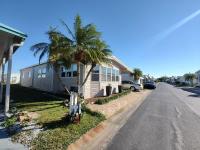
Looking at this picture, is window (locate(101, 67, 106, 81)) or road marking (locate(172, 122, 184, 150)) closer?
road marking (locate(172, 122, 184, 150))

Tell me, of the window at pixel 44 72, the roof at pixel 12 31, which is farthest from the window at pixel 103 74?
the roof at pixel 12 31

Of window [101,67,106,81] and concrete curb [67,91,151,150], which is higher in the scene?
window [101,67,106,81]

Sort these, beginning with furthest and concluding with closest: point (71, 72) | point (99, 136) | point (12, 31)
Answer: point (71, 72) → point (12, 31) → point (99, 136)

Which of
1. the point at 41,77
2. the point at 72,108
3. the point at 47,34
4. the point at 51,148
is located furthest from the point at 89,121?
the point at 41,77

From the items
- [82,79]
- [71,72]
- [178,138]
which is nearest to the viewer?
[178,138]

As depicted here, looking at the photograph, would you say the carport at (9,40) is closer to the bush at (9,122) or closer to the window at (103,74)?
the bush at (9,122)

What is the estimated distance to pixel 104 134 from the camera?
8.09m

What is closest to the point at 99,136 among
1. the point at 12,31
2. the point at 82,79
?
the point at 12,31

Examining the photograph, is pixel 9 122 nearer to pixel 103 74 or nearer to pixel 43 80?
pixel 103 74

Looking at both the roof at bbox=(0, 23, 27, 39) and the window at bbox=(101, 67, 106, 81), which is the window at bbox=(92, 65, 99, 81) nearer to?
the window at bbox=(101, 67, 106, 81)

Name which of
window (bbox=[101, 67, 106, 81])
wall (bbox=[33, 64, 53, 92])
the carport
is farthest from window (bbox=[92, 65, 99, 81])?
the carport

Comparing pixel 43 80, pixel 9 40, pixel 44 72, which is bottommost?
pixel 43 80

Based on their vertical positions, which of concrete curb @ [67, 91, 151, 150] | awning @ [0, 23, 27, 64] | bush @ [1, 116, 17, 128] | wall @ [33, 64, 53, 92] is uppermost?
awning @ [0, 23, 27, 64]

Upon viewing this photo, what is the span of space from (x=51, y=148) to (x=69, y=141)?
827mm
